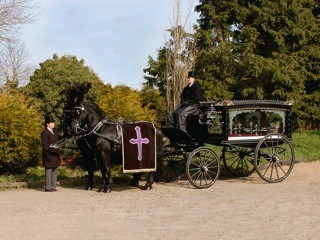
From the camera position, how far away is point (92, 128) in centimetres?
1127

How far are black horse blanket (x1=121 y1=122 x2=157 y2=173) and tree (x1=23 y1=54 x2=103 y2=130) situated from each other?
4924mm

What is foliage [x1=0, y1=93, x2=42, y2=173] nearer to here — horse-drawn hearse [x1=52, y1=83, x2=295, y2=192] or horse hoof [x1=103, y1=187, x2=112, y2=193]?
horse-drawn hearse [x1=52, y1=83, x2=295, y2=192]

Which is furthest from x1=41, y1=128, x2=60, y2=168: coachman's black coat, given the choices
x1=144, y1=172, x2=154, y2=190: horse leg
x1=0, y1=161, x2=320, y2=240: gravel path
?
x1=144, y1=172, x2=154, y2=190: horse leg

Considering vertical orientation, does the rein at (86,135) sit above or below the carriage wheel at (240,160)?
above

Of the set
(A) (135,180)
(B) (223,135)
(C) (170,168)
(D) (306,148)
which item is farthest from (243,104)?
(D) (306,148)

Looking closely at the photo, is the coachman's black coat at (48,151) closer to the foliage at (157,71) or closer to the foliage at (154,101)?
the foliage at (154,101)

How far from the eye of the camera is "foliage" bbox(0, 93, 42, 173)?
12.8 metres

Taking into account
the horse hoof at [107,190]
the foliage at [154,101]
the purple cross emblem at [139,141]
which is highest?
the foliage at [154,101]

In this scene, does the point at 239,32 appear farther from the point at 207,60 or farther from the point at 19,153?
the point at 19,153

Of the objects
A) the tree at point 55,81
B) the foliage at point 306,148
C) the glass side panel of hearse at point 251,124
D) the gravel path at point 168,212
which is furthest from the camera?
the foliage at point 306,148

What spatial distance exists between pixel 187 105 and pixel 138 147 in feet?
5.74

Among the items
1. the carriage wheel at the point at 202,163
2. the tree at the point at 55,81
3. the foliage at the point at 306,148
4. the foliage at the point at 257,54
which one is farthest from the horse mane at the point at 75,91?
the foliage at the point at 257,54

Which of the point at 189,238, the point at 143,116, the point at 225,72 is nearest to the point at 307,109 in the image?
the point at 225,72

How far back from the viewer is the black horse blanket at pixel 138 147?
1129 cm
